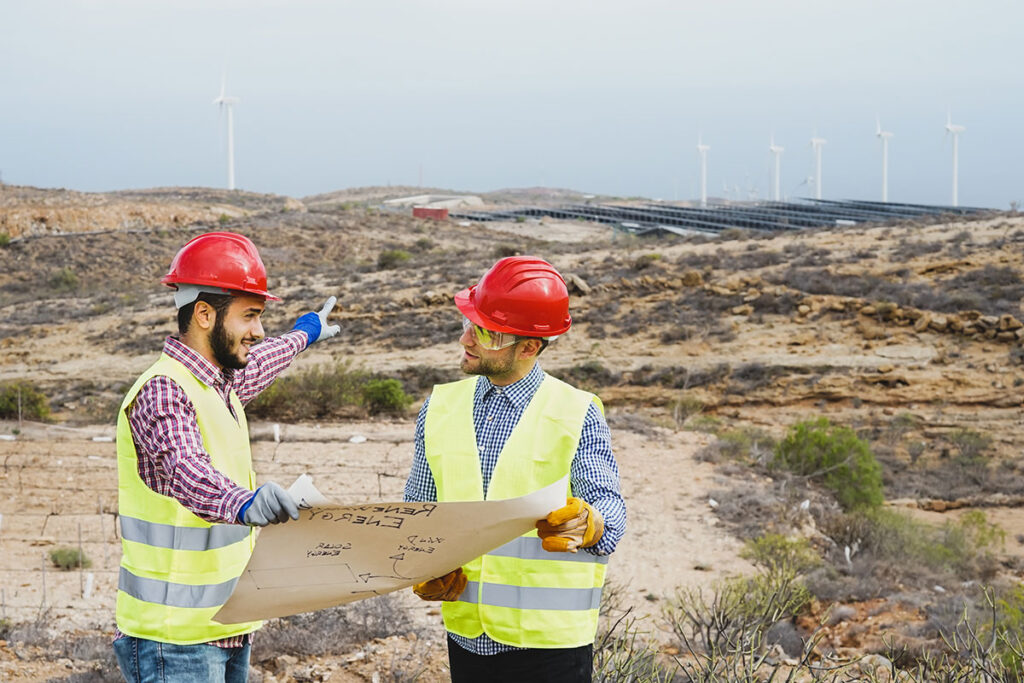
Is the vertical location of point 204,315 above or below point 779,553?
above

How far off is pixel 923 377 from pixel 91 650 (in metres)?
14.8

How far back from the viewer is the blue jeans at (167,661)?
2.63 meters

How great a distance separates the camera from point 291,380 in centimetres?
1417

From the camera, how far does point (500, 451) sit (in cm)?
262

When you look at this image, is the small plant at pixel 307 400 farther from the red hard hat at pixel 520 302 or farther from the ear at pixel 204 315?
the red hard hat at pixel 520 302

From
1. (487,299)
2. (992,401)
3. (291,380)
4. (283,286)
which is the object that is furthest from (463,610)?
(283,286)

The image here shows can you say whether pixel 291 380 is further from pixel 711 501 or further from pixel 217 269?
pixel 217 269

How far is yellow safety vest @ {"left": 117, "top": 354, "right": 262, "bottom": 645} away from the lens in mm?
2619

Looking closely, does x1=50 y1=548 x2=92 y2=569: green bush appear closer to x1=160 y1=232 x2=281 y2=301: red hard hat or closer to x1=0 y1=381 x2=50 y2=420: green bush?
x1=160 y1=232 x2=281 y2=301: red hard hat

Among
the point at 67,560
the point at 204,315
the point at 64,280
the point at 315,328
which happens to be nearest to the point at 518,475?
the point at 204,315

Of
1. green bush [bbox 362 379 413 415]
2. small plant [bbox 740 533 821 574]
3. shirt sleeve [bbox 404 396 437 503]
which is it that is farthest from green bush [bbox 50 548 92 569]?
green bush [bbox 362 379 413 415]

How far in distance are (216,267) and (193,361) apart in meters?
0.27

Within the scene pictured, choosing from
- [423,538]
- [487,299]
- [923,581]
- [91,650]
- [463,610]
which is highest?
[487,299]

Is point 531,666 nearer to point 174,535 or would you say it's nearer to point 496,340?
point 496,340
